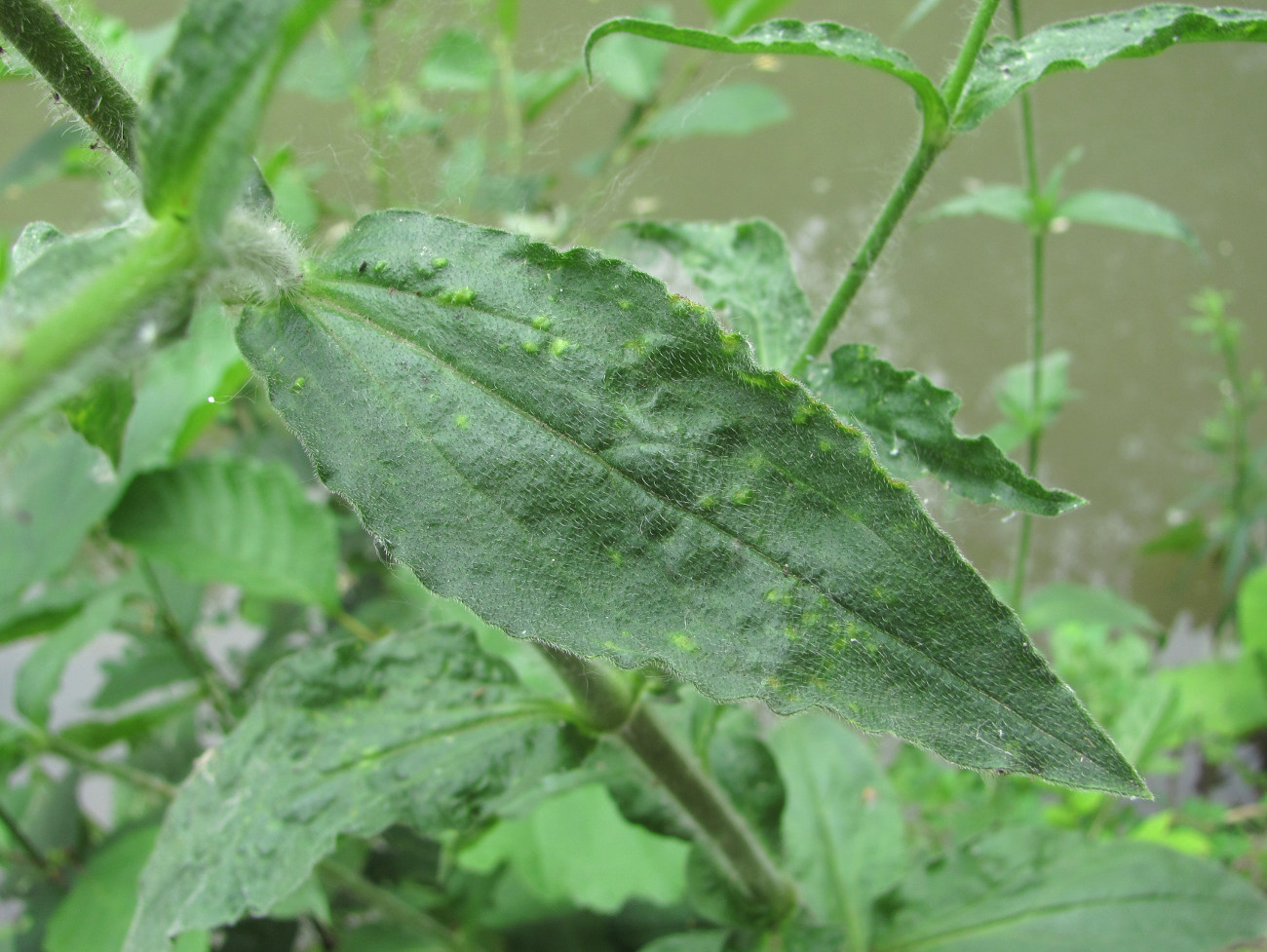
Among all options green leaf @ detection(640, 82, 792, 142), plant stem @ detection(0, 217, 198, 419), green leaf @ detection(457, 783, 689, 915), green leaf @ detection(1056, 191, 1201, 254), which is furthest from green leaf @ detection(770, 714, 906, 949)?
green leaf @ detection(640, 82, 792, 142)

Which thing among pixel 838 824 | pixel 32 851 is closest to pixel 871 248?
pixel 838 824

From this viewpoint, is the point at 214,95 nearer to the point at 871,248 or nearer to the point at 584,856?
the point at 871,248

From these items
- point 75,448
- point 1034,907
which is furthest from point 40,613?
point 1034,907

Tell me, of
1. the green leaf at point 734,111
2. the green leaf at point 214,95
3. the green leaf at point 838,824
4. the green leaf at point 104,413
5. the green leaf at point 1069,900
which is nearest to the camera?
the green leaf at point 214,95

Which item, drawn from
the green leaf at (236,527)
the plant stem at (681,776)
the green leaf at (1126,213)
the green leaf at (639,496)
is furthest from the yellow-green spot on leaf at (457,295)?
the green leaf at (1126,213)

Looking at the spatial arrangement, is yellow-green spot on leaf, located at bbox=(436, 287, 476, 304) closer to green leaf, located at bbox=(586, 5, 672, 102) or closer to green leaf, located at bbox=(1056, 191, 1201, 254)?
green leaf, located at bbox=(1056, 191, 1201, 254)

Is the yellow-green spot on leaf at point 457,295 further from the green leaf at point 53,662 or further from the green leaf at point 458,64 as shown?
the green leaf at point 458,64

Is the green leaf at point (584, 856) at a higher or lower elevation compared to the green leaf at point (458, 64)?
lower

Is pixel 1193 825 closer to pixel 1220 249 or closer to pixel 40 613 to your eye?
pixel 1220 249
